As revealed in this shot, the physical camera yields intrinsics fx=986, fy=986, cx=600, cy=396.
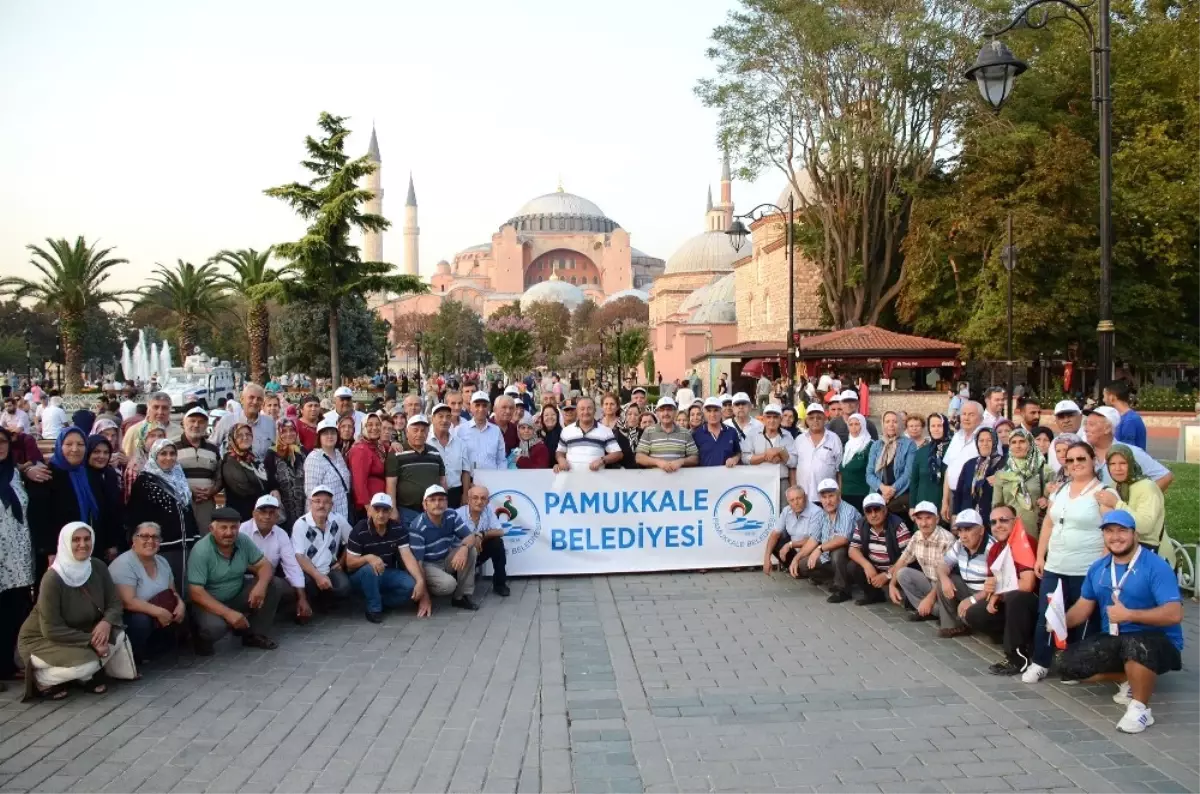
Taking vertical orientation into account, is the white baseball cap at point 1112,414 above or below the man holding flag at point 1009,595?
above

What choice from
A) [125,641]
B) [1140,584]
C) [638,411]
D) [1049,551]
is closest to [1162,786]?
[1140,584]

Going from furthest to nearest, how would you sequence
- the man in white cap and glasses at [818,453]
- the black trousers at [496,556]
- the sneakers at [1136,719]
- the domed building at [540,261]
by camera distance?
1. the domed building at [540,261]
2. the man in white cap and glasses at [818,453]
3. the black trousers at [496,556]
4. the sneakers at [1136,719]

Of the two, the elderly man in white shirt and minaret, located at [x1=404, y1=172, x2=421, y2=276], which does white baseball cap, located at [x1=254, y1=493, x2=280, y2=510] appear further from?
minaret, located at [x1=404, y1=172, x2=421, y2=276]

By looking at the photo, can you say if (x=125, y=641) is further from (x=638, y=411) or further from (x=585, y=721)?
(x=638, y=411)

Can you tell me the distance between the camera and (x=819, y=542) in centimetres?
877

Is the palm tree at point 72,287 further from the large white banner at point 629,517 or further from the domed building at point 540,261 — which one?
the domed building at point 540,261

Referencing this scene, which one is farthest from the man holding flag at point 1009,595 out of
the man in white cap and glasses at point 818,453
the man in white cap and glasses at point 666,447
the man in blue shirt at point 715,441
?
the man in white cap and glasses at point 666,447

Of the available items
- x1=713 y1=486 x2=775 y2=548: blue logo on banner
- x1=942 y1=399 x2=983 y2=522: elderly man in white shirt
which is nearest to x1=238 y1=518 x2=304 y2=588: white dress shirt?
x1=713 y1=486 x2=775 y2=548: blue logo on banner

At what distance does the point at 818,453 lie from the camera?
9383mm

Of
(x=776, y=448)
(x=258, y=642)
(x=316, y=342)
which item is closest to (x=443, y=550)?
(x=258, y=642)

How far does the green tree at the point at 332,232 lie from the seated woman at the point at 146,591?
20.7 meters

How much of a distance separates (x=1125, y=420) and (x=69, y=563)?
303 inches

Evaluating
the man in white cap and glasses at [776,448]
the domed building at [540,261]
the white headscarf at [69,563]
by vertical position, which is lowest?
the white headscarf at [69,563]

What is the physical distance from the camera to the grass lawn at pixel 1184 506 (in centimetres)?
1036
